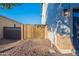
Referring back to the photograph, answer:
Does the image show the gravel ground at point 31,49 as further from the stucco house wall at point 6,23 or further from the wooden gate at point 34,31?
the stucco house wall at point 6,23

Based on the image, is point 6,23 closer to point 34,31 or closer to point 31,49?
point 34,31

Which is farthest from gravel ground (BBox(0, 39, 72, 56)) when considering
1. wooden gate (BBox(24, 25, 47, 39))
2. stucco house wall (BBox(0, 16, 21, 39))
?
stucco house wall (BBox(0, 16, 21, 39))

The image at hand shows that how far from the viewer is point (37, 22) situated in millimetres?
6711

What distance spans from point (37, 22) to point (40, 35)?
203mm

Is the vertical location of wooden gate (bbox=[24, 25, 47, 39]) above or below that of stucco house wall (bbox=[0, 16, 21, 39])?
below

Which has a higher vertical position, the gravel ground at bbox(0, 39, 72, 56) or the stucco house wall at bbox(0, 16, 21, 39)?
the stucco house wall at bbox(0, 16, 21, 39)

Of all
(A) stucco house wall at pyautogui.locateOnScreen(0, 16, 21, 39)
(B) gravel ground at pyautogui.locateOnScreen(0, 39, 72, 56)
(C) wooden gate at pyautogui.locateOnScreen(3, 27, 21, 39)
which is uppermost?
(A) stucco house wall at pyautogui.locateOnScreen(0, 16, 21, 39)

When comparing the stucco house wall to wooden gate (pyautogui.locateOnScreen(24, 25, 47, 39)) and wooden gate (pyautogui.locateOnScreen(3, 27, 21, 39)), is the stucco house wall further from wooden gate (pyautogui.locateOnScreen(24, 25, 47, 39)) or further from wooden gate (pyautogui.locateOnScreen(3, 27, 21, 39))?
wooden gate (pyautogui.locateOnScreen(24, 25, 47, 39))

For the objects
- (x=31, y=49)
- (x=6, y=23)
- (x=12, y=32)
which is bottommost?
(x=31, y=49)

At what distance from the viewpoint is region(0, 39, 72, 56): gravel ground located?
660 centimetres

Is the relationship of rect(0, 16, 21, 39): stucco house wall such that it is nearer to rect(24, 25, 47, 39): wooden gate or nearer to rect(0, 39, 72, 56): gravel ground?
rect(24, 25, 47, 39): wooden gate

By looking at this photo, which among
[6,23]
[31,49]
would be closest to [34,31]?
[31,49]

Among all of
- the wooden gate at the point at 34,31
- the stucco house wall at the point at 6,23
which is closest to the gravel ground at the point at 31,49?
the wooden gate at the point at 34,31

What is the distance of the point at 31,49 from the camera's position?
21.8ft
